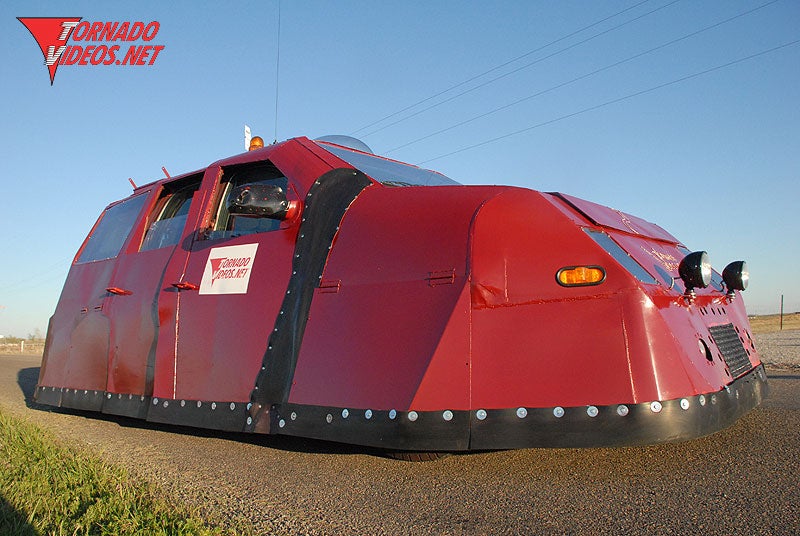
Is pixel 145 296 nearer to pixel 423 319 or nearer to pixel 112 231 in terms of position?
pixel 112 231

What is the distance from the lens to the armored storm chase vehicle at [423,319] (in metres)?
2.65

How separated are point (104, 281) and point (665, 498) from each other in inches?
181

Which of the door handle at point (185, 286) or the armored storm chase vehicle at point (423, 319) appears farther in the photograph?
the door handle at point (185, 286)

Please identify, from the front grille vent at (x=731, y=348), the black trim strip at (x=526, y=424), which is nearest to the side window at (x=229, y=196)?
the black trim strip at (x=526, y=424)

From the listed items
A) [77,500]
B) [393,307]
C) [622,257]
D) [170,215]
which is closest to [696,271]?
[622,257]

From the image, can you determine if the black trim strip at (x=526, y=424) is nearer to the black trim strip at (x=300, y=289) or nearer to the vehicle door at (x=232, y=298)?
the black trim strip at (x=300, y=289)

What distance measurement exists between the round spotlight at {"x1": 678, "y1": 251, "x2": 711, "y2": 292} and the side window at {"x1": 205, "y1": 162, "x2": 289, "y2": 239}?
7.58 ft

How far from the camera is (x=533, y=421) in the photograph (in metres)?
2.64

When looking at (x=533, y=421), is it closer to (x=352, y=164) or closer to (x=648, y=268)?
(x=648, y=268)

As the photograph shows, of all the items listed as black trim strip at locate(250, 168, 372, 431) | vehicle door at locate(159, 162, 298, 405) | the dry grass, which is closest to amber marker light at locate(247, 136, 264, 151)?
vehicle door at locate(159, 162, 298, 405)

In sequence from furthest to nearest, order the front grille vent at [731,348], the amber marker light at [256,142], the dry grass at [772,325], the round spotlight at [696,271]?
the dry grass at [772,325] → the amber marker light at [256,142] → the front grille vent at [731,348] → the round spotlight at [696,271]

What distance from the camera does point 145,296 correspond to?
15.3 ft

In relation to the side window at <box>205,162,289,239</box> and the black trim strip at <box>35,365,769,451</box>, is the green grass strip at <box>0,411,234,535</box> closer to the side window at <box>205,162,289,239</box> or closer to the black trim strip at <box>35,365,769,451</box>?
the black trim strip at <box>35,365,769,451</box>

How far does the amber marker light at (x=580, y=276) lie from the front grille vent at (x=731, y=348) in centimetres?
89
